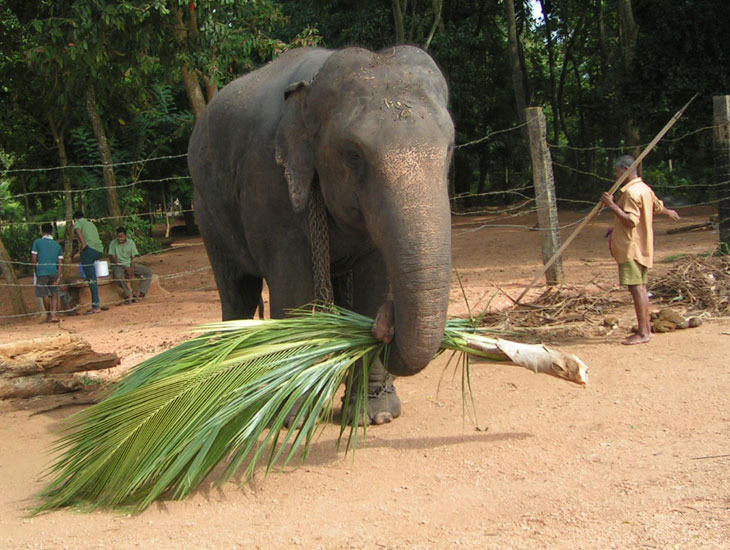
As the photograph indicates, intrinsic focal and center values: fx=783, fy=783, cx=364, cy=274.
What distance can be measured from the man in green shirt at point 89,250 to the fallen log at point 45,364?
20.1 feet

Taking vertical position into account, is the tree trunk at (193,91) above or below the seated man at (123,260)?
above

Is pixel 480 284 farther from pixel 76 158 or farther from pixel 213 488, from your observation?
pixel 76 158

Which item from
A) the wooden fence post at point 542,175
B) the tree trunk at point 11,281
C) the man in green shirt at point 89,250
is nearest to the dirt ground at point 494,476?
the wooden fence post at point 542,175

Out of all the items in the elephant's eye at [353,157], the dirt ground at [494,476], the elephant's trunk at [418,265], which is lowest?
the dirt ground at [494,476]

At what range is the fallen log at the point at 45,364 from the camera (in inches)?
238

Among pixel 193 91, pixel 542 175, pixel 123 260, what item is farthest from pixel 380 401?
pixel 123 260

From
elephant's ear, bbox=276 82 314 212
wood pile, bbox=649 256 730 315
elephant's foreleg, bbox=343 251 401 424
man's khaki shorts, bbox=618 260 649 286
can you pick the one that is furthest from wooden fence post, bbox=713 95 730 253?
elephant's ear, bbox=276 82 314 212

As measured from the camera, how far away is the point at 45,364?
6199 mm

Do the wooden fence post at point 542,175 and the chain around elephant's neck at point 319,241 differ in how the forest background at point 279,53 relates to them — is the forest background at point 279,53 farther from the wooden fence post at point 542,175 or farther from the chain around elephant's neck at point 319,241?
the chain around elephant's neck at point 319,241

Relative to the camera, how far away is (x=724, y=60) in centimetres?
1623

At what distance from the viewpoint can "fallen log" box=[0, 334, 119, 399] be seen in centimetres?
605

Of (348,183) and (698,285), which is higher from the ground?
(348,183)

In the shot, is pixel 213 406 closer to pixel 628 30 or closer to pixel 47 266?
pixel 47 266

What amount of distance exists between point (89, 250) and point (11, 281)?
132 cm
